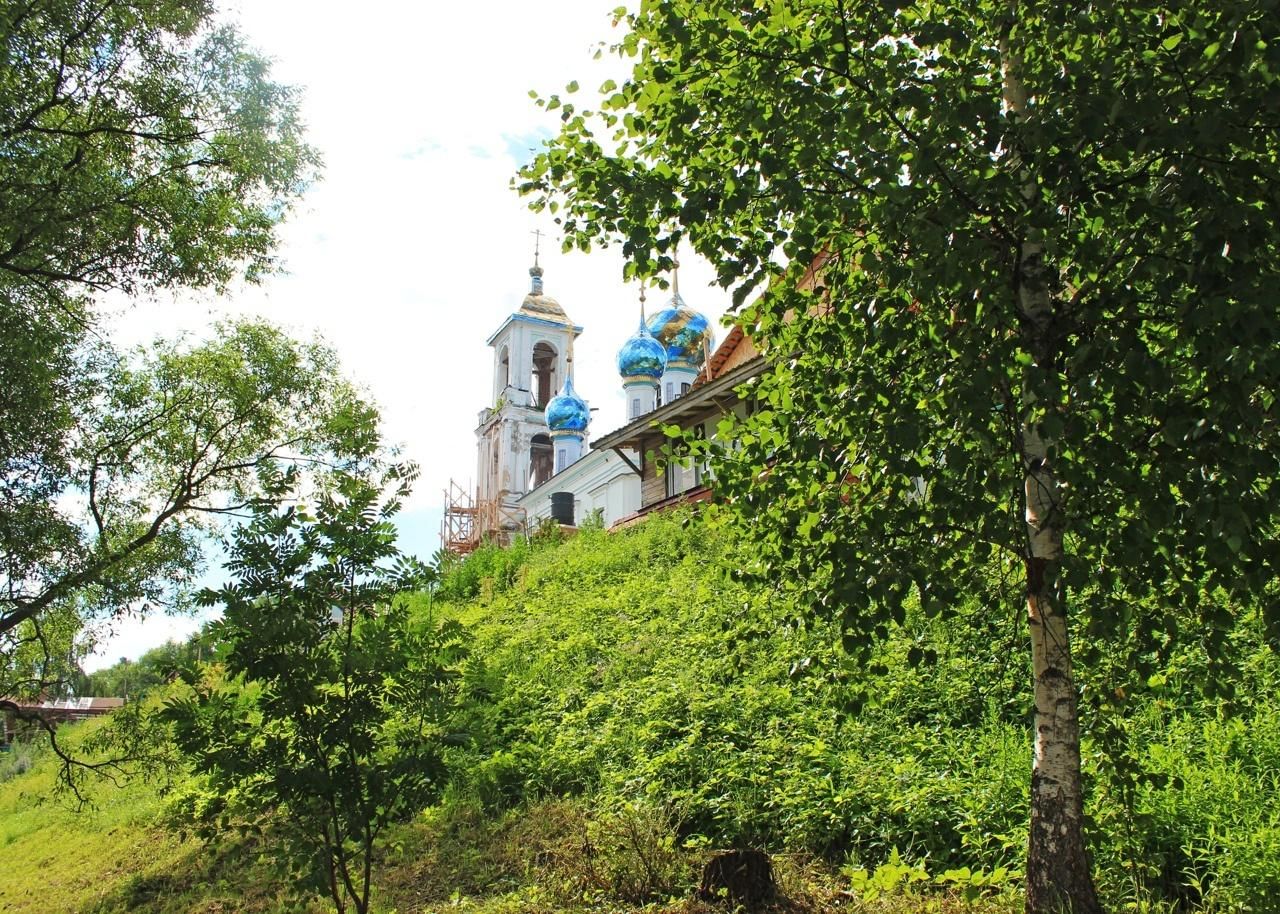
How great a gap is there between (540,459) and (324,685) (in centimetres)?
3961

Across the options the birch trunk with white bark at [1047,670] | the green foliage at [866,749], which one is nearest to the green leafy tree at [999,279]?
the birch trunk with white bark at [1047,670]

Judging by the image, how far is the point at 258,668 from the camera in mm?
5090

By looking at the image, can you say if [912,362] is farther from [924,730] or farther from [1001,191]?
[924,730]

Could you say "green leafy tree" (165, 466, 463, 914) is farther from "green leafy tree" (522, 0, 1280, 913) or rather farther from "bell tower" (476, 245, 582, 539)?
"bell tower" (476, 245, 582, 539)

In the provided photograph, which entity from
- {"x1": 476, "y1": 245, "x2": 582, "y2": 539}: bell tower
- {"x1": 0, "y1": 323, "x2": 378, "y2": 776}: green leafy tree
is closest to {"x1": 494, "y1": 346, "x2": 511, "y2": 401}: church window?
{"x1": 476, "y1": 245, "x2": 582, "y2": 539}: bell tower

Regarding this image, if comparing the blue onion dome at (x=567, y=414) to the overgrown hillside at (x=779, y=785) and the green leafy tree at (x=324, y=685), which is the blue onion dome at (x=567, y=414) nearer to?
the overgrown hillside at (x=779, y=785)

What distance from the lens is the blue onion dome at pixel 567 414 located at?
133 ft

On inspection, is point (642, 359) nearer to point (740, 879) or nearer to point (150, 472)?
point (150, 472)

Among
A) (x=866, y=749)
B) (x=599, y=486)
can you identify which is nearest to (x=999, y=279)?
(x=866, y=749)

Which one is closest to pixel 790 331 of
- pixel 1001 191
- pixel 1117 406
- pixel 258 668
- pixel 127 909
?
pixel 1001 191

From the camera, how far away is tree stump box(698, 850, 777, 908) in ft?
18.1

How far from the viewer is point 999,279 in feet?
12.6

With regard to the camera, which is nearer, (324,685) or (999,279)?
(999,279)

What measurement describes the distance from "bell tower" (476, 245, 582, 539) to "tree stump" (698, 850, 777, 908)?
36352 millimetres
